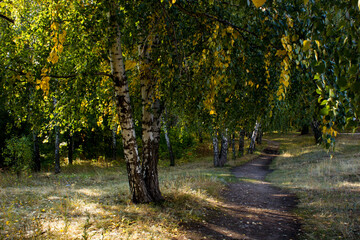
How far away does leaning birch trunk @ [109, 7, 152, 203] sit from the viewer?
6750 mm

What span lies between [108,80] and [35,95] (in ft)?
8.62

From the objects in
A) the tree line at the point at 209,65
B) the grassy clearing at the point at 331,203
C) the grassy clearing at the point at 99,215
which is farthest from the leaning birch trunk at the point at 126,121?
the grassy clearing at the point at 331,203

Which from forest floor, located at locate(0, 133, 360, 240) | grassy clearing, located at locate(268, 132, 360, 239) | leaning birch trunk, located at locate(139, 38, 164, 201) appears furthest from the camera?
leaning birch trunk, located at locate(139, 38, 164, 201)

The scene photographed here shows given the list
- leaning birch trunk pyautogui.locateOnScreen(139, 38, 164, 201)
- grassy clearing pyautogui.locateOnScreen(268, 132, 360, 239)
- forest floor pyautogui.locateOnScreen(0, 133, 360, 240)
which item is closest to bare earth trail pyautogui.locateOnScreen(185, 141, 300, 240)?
forest floor pyautogui.locateOnScreen(0, 133, 360, 240)

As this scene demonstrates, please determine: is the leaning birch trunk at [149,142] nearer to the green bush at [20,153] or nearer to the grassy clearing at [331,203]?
the grassy clearing at [331,203]

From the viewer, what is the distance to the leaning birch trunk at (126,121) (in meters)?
6.75

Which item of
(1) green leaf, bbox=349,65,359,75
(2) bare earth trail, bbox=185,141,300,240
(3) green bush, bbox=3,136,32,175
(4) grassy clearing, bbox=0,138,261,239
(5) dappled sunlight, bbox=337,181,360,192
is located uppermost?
(1) green leaf, bbox=349,65,359,75

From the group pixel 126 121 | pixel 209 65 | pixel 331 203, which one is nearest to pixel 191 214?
pixel 126 121

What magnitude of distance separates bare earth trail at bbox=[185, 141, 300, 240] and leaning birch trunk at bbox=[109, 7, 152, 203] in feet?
6.04

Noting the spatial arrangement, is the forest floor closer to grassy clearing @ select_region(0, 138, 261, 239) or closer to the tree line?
grassy clearing @ select_region(0, 138, 261, 239)

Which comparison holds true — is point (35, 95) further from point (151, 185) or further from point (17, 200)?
point (151, 185)

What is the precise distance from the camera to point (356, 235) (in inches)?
217

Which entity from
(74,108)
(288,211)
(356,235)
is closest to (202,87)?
(74,108)

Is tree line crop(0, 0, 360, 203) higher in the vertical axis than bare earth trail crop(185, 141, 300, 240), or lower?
higher
